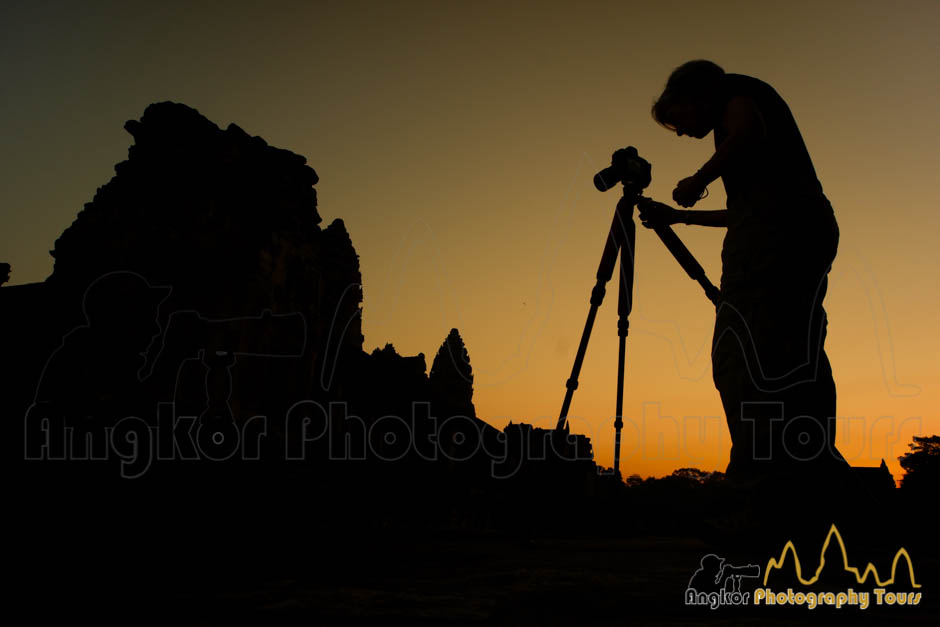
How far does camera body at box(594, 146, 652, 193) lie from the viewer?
4.52 meters

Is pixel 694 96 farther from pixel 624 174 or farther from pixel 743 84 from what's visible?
pixel 624 174

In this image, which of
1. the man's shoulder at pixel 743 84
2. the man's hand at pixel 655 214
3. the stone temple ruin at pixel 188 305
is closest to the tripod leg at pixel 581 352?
the man's hand at pixel 655 214

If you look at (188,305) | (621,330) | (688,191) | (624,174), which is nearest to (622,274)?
(621,330)

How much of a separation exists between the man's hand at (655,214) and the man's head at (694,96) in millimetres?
684

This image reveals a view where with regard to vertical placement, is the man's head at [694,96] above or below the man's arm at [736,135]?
above

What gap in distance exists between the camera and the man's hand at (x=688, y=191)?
135 inches

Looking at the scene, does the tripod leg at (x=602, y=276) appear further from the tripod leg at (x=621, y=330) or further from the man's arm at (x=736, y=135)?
the man's arm at (x=736, y=135)

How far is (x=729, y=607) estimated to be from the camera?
79.2 inches

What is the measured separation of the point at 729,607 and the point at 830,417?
4.95 ft

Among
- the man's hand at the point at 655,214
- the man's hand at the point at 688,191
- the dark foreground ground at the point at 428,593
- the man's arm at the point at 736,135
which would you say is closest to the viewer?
the dark foreground ground at the point at 428,593

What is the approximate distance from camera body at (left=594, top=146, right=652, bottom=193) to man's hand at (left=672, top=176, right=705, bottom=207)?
3.35 feet

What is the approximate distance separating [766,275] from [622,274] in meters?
1.37

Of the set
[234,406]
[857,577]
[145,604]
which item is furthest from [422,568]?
[234,406]

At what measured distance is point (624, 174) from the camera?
454 centimetres
